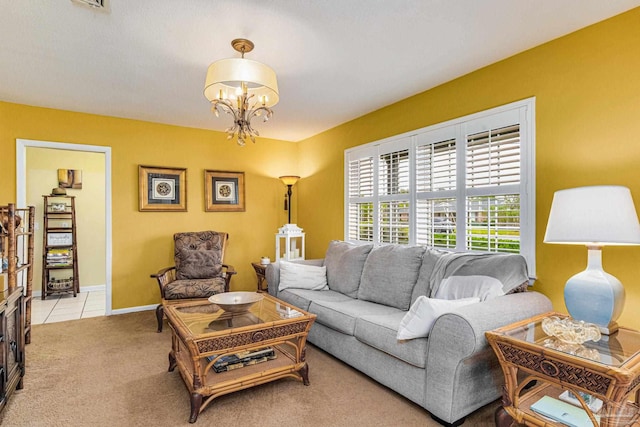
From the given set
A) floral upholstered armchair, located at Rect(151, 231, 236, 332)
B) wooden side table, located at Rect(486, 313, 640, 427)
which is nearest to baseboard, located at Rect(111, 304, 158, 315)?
floral upholstered armchair, located at Rect(151, 231, 236, 332)

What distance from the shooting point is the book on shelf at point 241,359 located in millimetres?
2318

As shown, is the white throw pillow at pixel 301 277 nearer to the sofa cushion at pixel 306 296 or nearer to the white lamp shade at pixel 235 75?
the sofa cushion at pixel 306 296

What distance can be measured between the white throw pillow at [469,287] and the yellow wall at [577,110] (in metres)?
0.51

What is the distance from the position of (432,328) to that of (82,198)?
597 centimetres

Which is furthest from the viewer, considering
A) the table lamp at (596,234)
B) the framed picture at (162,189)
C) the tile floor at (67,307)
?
the framed picture at (162,189)

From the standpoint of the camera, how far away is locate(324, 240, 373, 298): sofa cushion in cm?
341

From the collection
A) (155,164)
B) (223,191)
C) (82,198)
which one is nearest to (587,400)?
(223,191)

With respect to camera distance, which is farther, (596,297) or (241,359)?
(241,359)

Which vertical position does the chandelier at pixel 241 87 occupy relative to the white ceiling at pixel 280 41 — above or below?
below

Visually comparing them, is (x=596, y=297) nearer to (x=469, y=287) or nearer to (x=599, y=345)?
(x=599, y=345)

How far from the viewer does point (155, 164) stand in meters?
4.52

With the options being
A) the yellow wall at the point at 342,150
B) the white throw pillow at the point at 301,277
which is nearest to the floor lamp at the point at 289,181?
the yellow wall at the point at 342,150

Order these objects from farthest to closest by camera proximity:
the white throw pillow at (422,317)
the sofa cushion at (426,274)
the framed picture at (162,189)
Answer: the framed picture at (162,189) < the sofa cushion at (426,274) < the white throw pillow at (422,317)

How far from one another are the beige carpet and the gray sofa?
0.12 m
